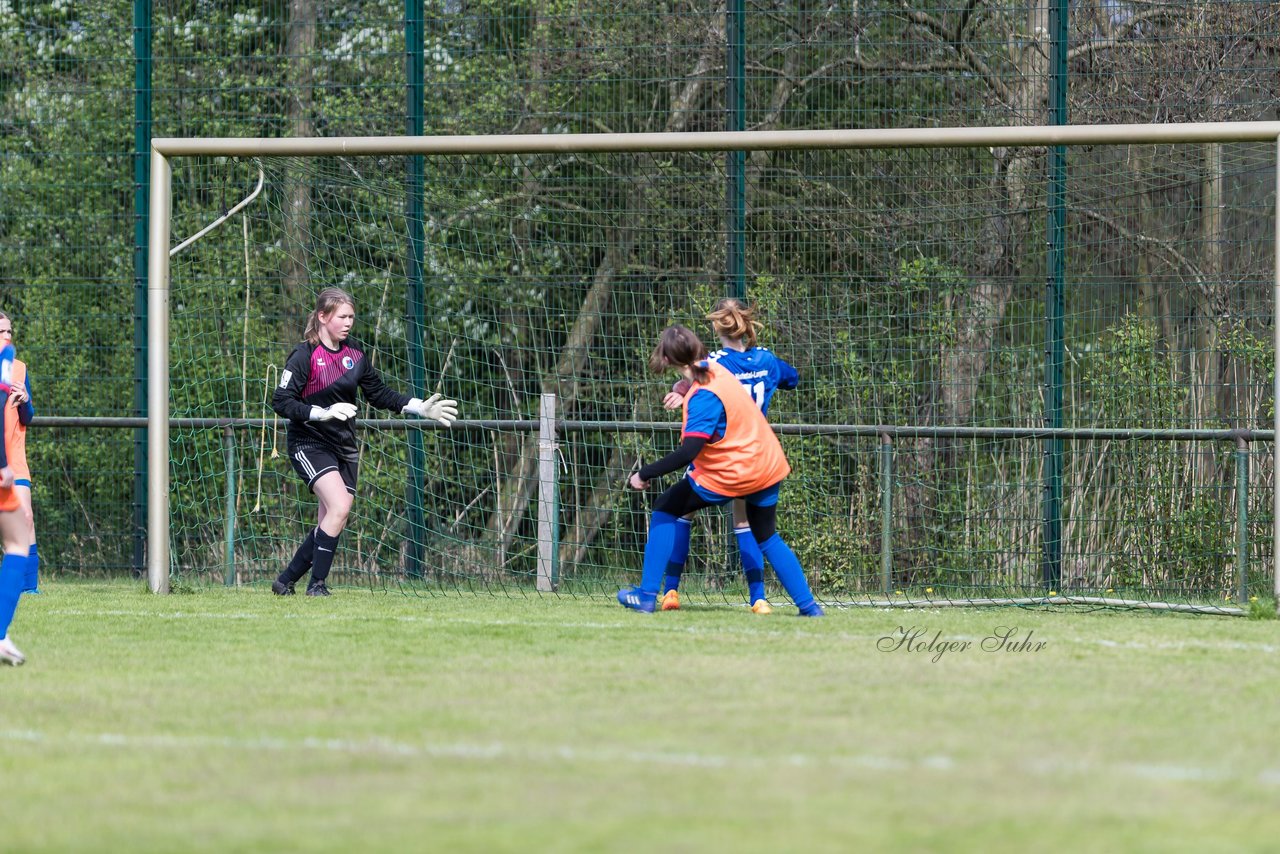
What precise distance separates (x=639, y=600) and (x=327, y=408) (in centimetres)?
231

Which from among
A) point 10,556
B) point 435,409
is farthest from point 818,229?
point 10,556

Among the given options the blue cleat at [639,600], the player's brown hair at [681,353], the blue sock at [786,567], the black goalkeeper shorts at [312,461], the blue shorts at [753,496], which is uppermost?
the player's brown hair at [681,353]

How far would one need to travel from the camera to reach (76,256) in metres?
12.3

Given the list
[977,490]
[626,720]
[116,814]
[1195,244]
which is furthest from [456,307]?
[116,814]

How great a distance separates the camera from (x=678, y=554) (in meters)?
8.52

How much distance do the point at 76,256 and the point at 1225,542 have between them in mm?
8447

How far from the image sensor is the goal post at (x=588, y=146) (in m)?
8.68

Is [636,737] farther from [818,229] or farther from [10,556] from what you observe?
[818,229]

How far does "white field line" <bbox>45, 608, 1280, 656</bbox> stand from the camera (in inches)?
278

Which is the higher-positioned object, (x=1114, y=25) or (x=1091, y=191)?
(x=1114, y=25)

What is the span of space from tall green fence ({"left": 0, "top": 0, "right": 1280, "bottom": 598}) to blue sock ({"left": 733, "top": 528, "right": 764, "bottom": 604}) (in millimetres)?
1921

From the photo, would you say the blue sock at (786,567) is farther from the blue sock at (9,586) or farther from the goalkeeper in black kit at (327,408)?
the blue sock at (9,586)

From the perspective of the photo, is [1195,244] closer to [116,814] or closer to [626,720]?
[626,720]

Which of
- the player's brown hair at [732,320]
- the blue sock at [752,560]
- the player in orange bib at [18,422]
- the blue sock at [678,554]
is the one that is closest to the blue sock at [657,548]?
the blue sock at [678,554]
